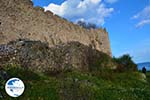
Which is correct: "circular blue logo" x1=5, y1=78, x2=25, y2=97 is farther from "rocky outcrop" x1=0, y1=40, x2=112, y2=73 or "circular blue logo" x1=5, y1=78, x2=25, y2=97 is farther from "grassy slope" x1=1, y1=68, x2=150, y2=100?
"rocky outcrop" x1=0, y1=40, x2=112, y2=73

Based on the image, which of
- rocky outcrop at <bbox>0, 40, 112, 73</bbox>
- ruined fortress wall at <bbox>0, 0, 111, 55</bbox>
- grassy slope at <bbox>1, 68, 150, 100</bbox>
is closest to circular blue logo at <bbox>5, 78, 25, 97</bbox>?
grassy slope at <bbox>1, 68, 150, 100</bbox>

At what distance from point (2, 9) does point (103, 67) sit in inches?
287

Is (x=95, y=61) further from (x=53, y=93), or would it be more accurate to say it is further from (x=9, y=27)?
(x=53, y=93)

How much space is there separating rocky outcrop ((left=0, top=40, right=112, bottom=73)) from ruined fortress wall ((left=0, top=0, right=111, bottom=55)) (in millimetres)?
4854

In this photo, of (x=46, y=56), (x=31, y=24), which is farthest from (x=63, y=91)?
(x=31, y=24)

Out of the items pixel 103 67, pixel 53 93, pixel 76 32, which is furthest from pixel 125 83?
pixel 76 32

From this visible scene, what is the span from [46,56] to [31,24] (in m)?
9.10

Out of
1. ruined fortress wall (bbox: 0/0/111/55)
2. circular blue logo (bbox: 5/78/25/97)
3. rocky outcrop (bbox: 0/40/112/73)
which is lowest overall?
circular blue logo (bbox: 5/78/25/97)

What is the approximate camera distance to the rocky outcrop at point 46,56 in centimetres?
1497

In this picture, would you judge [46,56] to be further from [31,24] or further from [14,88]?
[31,24]

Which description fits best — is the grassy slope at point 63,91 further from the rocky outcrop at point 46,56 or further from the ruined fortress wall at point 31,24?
the ruined fortress wall at point 31,24

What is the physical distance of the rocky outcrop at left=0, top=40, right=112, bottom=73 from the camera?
15.0 m

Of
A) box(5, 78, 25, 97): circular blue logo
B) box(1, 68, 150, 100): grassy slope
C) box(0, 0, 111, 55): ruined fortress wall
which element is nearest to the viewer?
box(5, 78, 25, 97): circular blue logo

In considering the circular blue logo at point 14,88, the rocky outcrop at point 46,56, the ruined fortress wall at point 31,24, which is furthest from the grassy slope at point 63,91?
the ruined fortress wall at point 31,24
